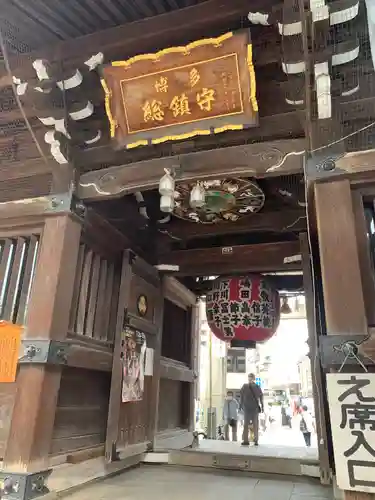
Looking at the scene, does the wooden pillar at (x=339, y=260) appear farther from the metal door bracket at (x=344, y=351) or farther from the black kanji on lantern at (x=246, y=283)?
the black kanji on lantern at (x=246, y=283)

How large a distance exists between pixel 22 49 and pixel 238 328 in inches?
162

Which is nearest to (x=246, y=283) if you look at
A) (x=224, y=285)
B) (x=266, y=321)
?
(x=224, y=285)

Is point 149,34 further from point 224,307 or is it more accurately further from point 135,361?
point 135,361

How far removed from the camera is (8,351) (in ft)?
11.2

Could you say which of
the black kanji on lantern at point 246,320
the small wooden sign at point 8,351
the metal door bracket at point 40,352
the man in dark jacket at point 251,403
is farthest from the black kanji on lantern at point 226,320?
the man in dark jacket at point 251,403

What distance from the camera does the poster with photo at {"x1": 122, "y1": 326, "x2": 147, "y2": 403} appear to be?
185 inches

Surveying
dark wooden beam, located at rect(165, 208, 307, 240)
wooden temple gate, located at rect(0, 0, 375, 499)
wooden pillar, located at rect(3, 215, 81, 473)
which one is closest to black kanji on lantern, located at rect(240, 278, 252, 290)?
dark wooden beam, located at rect(165, 208, 307, 240)

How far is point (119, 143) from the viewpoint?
3.98 m

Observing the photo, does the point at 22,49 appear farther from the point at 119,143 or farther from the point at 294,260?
the point at 294,260

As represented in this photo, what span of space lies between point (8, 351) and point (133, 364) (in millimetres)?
1849

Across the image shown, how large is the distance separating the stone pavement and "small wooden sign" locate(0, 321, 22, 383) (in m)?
1.17

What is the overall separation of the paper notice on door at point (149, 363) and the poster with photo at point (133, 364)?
120 mm

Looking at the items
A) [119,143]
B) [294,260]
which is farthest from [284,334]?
[119,143]

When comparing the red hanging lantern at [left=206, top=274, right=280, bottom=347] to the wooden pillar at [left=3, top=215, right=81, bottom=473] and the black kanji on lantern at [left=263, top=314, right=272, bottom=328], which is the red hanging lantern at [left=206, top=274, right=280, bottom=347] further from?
the wooden pillar at [left=3, top=215, right=81, bottom=473]
